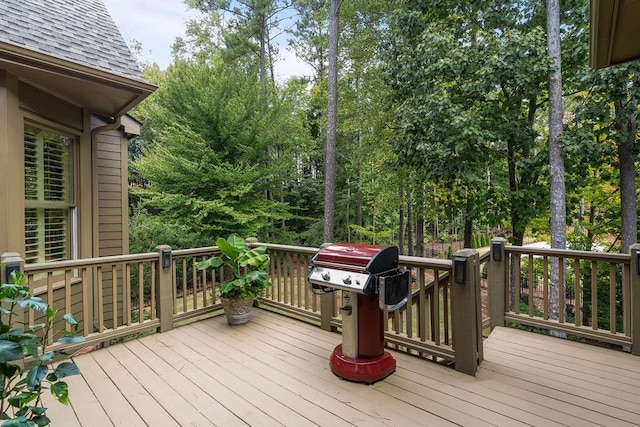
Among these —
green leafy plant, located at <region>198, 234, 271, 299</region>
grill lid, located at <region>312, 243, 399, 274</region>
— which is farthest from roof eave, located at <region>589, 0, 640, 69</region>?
green leafy plant, located at <region>198, 234, 271, 299</region>

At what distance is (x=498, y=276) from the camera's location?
11.5 ft

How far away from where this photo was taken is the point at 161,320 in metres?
3.63

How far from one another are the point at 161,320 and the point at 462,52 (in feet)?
20.0

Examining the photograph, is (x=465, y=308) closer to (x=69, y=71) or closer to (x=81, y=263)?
(x=81, y=263)

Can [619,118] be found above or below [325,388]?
above

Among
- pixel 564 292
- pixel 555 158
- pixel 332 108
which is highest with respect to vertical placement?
pixel 332 108

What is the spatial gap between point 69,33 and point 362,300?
162 inches

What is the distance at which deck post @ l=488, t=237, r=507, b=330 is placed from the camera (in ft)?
11.4

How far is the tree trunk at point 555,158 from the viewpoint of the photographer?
5352 mm

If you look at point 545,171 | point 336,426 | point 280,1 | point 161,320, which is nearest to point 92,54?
point 161,320

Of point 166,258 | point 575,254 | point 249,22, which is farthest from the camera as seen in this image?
point 249,22

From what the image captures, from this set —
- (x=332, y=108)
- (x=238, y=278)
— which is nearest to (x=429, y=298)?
(x=238, y=278)

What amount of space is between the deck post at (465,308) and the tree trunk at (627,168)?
4.56 meters

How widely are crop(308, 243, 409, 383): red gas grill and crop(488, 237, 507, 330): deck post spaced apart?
137 cm
